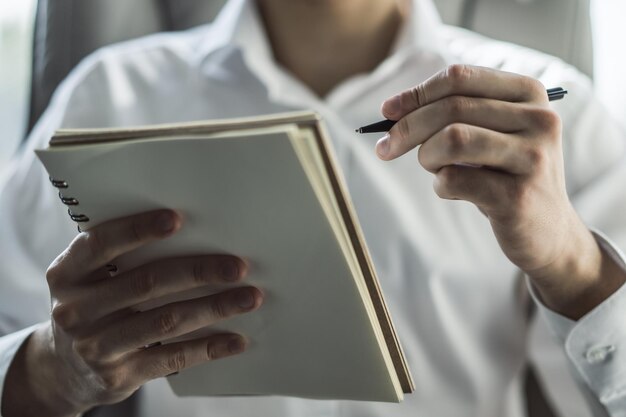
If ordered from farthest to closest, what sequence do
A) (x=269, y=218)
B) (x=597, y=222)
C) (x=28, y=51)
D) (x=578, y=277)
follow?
→ (x=28, y=51)
(x=597, y=222)
(x=578, y=277)
(x=269, y=218)

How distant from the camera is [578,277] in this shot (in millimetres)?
540

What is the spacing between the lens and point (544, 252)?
1.60 ft

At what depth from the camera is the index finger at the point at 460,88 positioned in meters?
0.41

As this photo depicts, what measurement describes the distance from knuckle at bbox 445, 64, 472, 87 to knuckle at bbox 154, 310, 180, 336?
227mm

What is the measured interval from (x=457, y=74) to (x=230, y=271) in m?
0.18

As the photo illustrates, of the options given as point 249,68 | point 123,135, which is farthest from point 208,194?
point 249,68

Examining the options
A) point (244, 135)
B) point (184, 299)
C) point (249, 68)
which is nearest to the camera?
point (244, 135)

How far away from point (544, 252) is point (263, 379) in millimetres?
224

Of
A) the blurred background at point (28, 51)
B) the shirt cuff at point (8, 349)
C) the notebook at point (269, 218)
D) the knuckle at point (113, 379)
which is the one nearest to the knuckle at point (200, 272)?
the notebook at point (269, 218)

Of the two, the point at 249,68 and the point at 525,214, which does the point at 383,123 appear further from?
the point at 249,68

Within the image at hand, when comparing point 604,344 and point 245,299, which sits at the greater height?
point 245,299

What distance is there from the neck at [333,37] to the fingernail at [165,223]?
15.5 inches

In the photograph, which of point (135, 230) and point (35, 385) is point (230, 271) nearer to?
point (135, 230)

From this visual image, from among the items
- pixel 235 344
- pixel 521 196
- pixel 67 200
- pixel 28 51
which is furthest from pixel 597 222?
pixel 28 51
